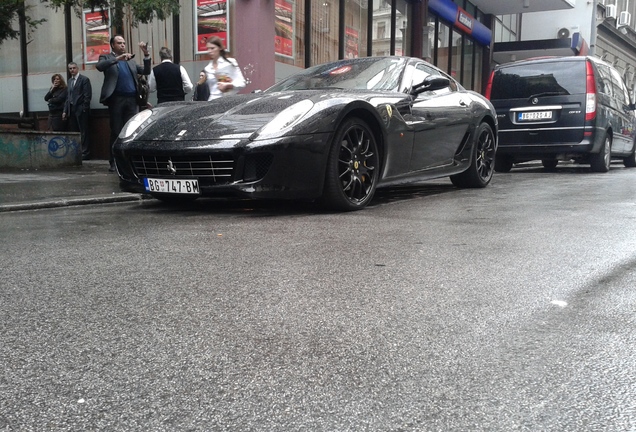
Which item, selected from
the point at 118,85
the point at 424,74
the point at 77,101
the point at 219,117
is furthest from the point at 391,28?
the point at 219,117

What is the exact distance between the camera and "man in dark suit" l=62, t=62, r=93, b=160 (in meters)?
13.0

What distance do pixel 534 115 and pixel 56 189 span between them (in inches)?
284

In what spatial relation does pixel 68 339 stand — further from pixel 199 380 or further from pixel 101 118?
pixel 101 118

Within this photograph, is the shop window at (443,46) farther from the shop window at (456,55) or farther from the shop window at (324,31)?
the shop window at (324,31)

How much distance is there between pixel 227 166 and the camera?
5.24m

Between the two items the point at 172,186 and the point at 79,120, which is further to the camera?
the point at 79,120

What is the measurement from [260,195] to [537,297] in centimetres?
260

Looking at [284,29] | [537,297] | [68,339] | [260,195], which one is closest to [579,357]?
[537,297]

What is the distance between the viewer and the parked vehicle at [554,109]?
11008mm

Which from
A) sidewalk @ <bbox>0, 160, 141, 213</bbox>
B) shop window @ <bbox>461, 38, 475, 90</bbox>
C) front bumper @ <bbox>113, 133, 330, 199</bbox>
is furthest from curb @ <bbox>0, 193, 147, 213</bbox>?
shop window @ <bbox>461, 38, 475, 90</bbox>

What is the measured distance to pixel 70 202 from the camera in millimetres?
6359

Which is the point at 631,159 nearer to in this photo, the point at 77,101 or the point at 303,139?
the point at 77,101

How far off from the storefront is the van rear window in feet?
13.9

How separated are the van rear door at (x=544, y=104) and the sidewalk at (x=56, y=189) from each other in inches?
240
